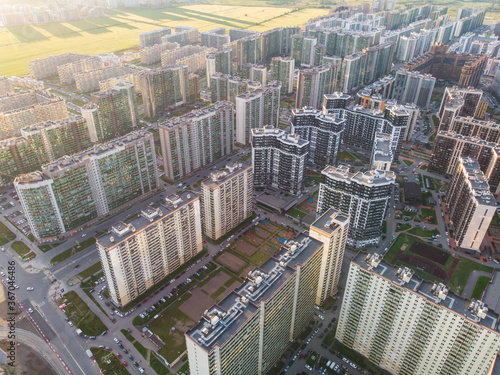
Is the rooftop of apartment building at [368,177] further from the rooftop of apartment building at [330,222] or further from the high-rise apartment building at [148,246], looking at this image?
the high-rise apartment building at [148,246]

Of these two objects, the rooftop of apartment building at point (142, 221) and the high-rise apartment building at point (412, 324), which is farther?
the rooftop of apartment building at point (142, 221)

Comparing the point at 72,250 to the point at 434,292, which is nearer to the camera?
the point at 434,292

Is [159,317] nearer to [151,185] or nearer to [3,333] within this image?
[3,333]

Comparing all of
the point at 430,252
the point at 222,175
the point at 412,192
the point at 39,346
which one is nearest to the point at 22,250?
the point at 39,346

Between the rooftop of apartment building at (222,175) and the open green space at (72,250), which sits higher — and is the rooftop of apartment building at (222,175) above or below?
above

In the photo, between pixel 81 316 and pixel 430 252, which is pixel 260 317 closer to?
pixel 81 316

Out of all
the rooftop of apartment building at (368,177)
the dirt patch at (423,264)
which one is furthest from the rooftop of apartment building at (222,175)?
the dirt patch at (423,264)

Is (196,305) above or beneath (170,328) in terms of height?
above
